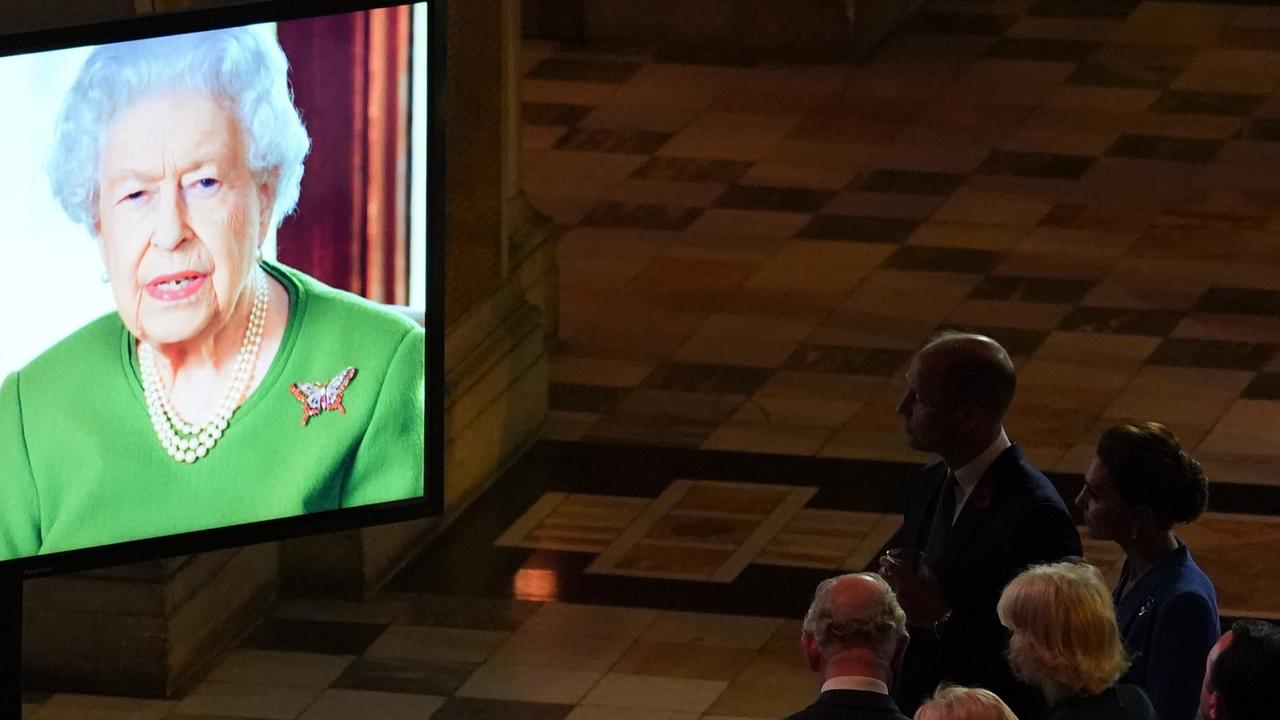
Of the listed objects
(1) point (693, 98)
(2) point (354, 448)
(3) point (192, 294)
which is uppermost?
(3) point (192, 294)

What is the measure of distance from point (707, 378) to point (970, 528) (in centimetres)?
467

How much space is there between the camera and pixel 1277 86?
13992 mm

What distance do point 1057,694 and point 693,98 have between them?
9.53m

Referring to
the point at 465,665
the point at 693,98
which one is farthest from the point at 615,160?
the point at 465,665

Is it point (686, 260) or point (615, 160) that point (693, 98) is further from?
point (686, 260)

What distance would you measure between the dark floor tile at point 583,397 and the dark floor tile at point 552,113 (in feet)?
12.7

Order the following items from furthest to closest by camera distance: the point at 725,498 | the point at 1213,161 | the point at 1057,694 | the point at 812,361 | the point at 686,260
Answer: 1. the point at 1213,161
2. the point at 686,260
3. the point at 812,361
4. the point at 725,498
5. the point at 1057,694

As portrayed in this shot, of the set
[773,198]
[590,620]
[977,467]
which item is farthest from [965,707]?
[773,198]

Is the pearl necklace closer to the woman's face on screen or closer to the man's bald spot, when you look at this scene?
the woman's face on screen

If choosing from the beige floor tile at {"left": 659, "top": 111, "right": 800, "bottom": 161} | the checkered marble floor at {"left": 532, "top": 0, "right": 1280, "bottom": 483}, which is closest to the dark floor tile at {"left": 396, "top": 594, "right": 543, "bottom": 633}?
the checkered marble floor at {"left": 532, "top": 0, "right": 1280, "bottom": 483}

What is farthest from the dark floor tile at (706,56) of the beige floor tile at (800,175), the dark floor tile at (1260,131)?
the dark floor tile at (1260,131)

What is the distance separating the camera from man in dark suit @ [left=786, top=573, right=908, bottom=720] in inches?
172

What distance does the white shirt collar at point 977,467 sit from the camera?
5.07m

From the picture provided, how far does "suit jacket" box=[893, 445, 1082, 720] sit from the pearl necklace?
4.78ft
